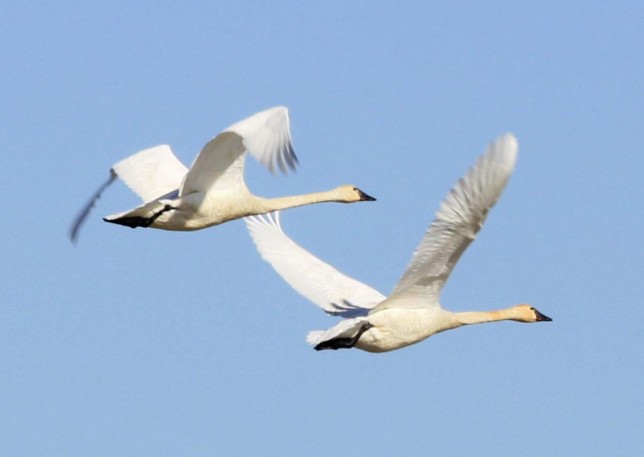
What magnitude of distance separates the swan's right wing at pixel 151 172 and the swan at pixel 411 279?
1.72 m

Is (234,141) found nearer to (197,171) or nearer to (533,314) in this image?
(197,171)

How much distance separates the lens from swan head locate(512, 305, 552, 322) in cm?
2966

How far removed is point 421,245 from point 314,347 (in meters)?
2.38

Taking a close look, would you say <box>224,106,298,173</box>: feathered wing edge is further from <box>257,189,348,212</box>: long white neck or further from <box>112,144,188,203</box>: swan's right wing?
<box>112,144,188,203</box>: swan's right wing

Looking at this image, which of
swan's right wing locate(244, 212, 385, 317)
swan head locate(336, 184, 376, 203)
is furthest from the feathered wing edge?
swan head locate(336, 184, 376, 203)

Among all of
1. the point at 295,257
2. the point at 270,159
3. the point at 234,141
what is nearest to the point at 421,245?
the point at 270,159

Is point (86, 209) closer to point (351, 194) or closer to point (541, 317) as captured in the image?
point (351, 194)

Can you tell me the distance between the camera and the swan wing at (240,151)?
84.9 feet

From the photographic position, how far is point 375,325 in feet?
90.0

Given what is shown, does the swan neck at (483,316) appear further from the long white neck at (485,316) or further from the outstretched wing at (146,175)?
the outstretched wing at (146,175)

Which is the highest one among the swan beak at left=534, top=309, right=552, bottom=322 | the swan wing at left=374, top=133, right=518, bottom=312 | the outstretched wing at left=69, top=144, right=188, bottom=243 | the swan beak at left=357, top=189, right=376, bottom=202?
the outstretched wing at left=69, top=144, right=188, bottom=243

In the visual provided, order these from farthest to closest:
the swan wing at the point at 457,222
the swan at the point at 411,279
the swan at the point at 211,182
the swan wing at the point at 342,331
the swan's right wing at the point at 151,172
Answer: the swan's right wing at the point at 151,172 < the swan wing at the point at 342,331 < the swan at the point at 211,182 < the swan at the point at 411,279 < the swan wing at the point at 457,222

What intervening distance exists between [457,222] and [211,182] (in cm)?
557

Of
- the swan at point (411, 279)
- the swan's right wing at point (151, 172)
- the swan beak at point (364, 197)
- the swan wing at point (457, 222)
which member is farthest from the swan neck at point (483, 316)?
the swan's right wing at point (151, 172)
